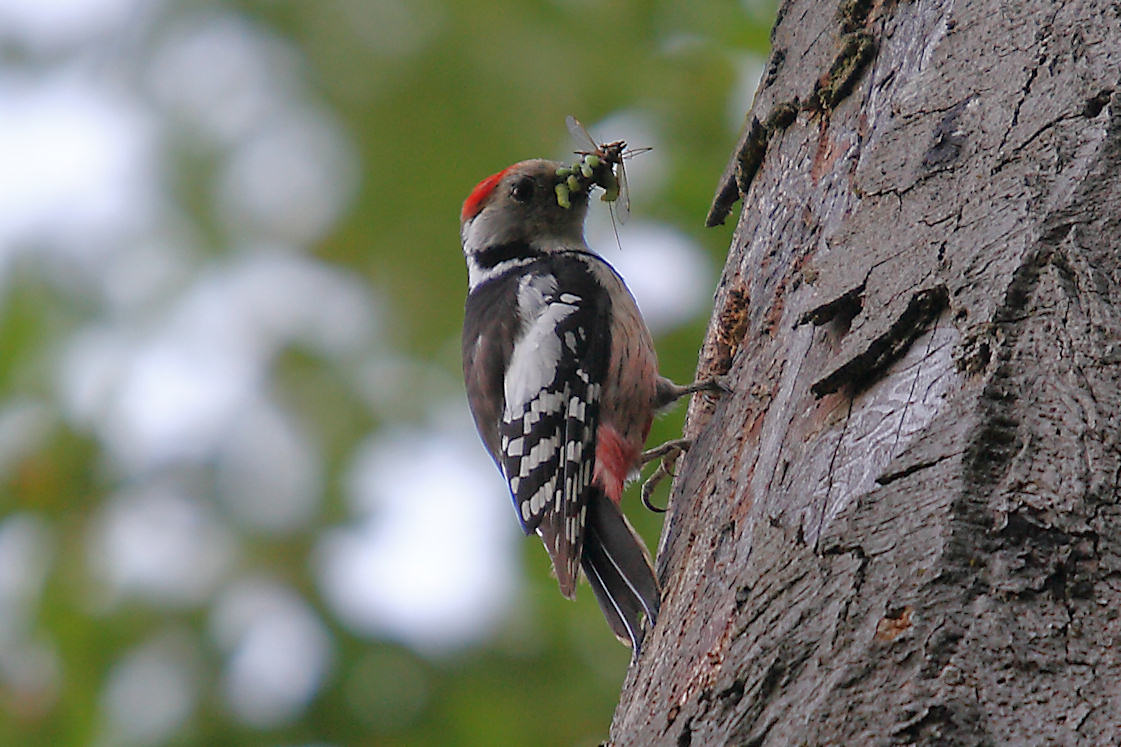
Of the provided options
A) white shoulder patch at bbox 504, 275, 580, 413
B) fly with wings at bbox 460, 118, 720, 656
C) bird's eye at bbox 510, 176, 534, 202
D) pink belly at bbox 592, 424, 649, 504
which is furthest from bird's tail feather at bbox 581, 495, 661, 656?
bird's eye at bbox 510, 176, 534, 202

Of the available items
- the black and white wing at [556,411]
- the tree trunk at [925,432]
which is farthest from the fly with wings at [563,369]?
the tree trunk at [925,432]

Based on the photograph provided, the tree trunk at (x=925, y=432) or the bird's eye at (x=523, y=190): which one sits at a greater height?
the bird's eye at (x=523, y=190)

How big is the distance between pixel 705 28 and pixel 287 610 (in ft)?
9.09

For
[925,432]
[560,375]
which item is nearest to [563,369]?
[560,375]

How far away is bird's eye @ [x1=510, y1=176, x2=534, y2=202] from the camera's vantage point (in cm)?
431

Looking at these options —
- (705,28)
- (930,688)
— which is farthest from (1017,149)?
(705,28)

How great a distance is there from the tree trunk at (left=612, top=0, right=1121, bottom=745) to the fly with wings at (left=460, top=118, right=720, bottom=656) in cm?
54

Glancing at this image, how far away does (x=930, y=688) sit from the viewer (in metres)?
1.39

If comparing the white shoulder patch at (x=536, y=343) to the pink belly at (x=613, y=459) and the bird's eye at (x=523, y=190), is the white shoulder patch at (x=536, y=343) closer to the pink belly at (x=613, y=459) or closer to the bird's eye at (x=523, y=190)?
the pink belly at (x=613, y=459)

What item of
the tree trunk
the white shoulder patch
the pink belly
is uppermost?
the white shoulder patch

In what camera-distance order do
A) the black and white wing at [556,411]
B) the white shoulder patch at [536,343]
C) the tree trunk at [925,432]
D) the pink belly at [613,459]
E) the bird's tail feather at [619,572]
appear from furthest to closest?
the white shoulder patch at [536,343], the pink belly at [613,459], the black and white wing at [556,411], the bird's tail feather at [619,572], the tree trunk at [925,432]

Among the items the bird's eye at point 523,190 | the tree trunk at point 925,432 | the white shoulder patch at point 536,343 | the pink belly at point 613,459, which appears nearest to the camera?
the tree trunk at point 925,432

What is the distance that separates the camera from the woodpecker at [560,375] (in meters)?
3.14

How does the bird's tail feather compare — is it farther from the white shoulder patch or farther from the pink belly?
the white shoulder patch
